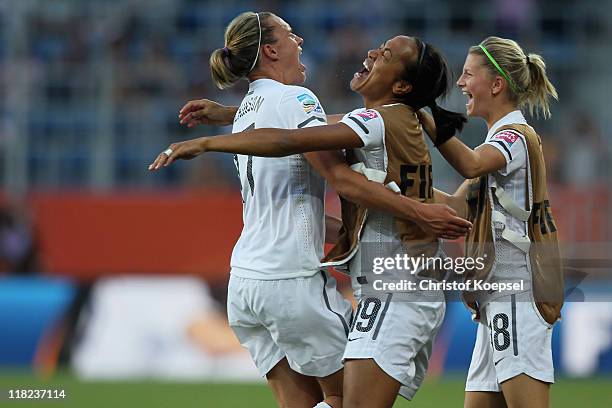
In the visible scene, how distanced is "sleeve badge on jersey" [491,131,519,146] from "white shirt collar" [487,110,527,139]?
94mm

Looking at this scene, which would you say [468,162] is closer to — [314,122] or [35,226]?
[314,122]

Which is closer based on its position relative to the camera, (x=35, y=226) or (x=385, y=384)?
(x=385, y=384)

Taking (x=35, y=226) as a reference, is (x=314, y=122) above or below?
above

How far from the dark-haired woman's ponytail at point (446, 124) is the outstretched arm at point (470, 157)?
0.9 inches

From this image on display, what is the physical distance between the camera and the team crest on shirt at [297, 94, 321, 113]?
4.63m

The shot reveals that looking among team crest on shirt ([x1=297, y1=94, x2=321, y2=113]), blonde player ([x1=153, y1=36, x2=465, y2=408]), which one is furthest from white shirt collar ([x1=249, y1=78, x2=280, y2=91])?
blonde player ([x1=153, y1=36, x2=465, y2=408])

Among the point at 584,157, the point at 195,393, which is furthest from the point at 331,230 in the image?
the point at 584,157

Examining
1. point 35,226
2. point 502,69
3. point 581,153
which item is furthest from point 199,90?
point 502,69

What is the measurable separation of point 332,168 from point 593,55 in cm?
955

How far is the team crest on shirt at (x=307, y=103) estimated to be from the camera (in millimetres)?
4633

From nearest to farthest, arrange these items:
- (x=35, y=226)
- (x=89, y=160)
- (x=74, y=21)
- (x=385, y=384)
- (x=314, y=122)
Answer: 1. (x=385, y=384)
2. (x=314, y=122)
3. (x=35, y=226)
4. (x=89, y=160)
5. (x=74, y=21)

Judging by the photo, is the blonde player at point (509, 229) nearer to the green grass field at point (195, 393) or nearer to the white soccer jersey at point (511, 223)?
the white soccer jersey at point (511, 223)

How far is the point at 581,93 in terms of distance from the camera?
13188mm

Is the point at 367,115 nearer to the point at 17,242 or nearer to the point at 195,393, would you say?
the point at 195,393
